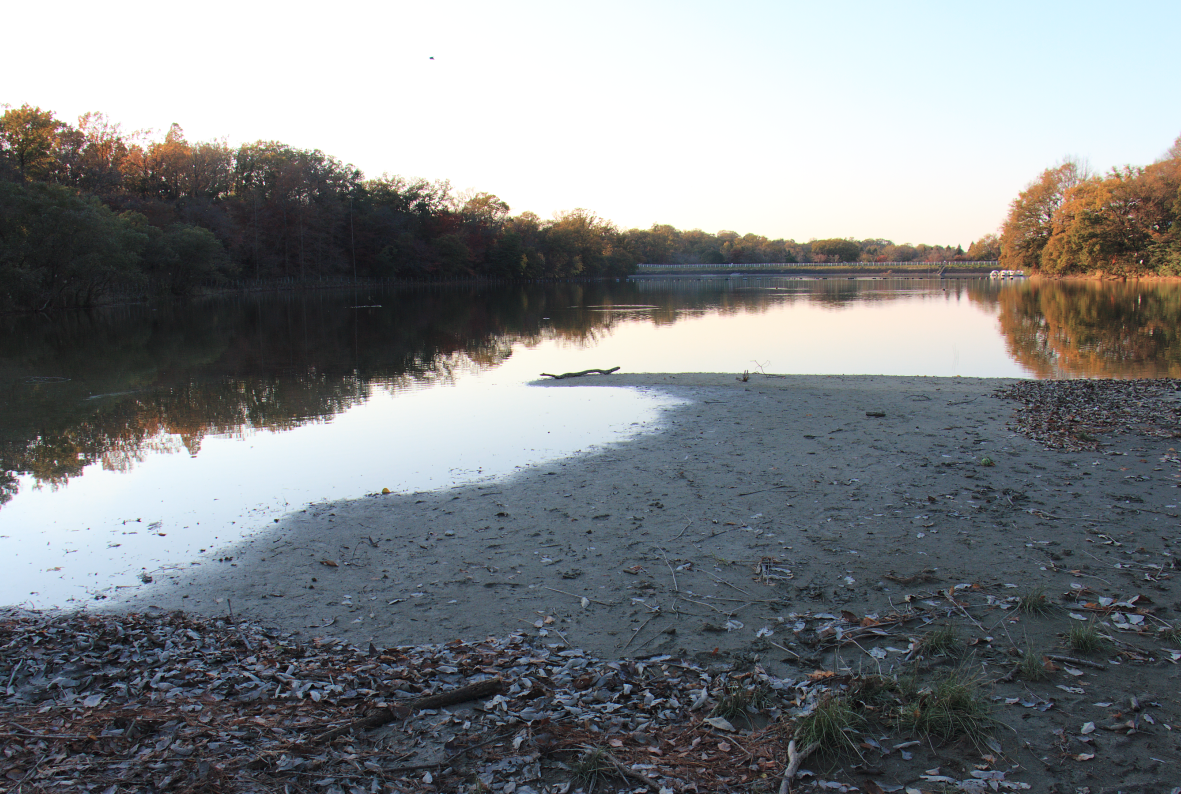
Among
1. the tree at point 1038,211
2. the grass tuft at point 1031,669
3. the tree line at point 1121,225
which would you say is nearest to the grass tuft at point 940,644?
the grass tuft at point 1031,669

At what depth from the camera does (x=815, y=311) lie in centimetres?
4891

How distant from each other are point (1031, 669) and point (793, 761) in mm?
1920

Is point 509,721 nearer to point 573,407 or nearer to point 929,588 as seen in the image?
point 929,588

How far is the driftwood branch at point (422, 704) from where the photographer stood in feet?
13.5

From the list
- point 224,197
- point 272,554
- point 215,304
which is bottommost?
point 272,554

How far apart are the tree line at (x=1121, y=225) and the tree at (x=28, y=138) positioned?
105994 mm

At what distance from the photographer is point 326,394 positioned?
18812mm

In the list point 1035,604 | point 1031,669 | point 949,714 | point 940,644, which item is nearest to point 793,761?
point 949,714

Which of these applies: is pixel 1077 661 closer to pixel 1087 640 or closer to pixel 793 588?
pixel 1087 640

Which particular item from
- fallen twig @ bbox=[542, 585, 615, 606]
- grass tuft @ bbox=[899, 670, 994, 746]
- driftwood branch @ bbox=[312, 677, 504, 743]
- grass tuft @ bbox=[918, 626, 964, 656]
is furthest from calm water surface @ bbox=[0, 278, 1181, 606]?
grass tuft @ bbox=[899, 670, 994, 746]

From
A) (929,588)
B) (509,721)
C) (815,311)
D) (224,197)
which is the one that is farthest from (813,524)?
(224,197)

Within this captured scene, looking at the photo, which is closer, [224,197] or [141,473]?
[141,473]

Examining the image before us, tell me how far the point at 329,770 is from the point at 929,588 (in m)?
4.83

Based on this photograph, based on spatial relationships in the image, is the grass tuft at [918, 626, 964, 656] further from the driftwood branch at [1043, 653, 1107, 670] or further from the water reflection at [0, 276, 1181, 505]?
the water reflection at [0, 276, 1181, 505]
